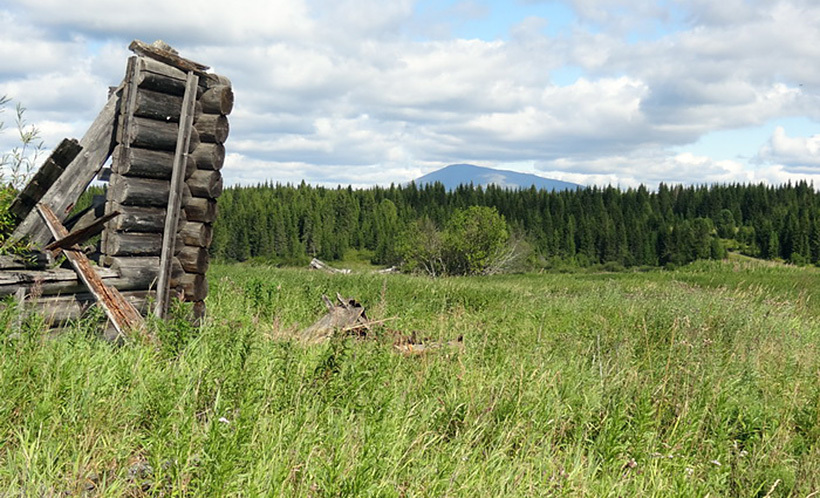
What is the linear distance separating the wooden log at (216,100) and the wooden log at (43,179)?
1.66 metres

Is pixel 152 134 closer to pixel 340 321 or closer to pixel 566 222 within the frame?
→ pixel 340 321

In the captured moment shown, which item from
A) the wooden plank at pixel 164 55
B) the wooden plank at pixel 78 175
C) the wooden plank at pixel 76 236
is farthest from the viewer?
the wooden plank at pixel 164 55

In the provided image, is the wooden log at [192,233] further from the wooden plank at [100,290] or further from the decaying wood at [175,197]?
the wooden plank at [100,290]

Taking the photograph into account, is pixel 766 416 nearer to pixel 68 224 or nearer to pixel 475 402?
pixel 475 402

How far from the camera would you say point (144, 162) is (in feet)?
24.7

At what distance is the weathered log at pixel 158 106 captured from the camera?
7.43 meters

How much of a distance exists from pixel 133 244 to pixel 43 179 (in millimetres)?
1190

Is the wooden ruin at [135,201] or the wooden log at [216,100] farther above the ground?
the wooden log at [216,100]

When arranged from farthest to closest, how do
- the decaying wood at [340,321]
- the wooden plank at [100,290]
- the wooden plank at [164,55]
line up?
the decaying wood at [340,321] < the wooden plank at [164,55] < the wooden plank at [100,290]

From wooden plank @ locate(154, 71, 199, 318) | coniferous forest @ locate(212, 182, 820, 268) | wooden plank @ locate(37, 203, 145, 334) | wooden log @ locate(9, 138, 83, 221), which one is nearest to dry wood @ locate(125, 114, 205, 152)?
wooden plank @ locate(154, 71, 199, 318)

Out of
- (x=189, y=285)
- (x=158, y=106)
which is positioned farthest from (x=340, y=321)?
(x=158, y=106)

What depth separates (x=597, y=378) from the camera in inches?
244

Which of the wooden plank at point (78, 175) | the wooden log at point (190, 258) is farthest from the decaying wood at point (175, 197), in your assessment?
the wooden plank at point (78, 175)

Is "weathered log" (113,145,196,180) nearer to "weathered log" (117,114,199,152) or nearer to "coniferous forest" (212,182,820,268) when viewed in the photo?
"weathered log" (117,114,199,152)
